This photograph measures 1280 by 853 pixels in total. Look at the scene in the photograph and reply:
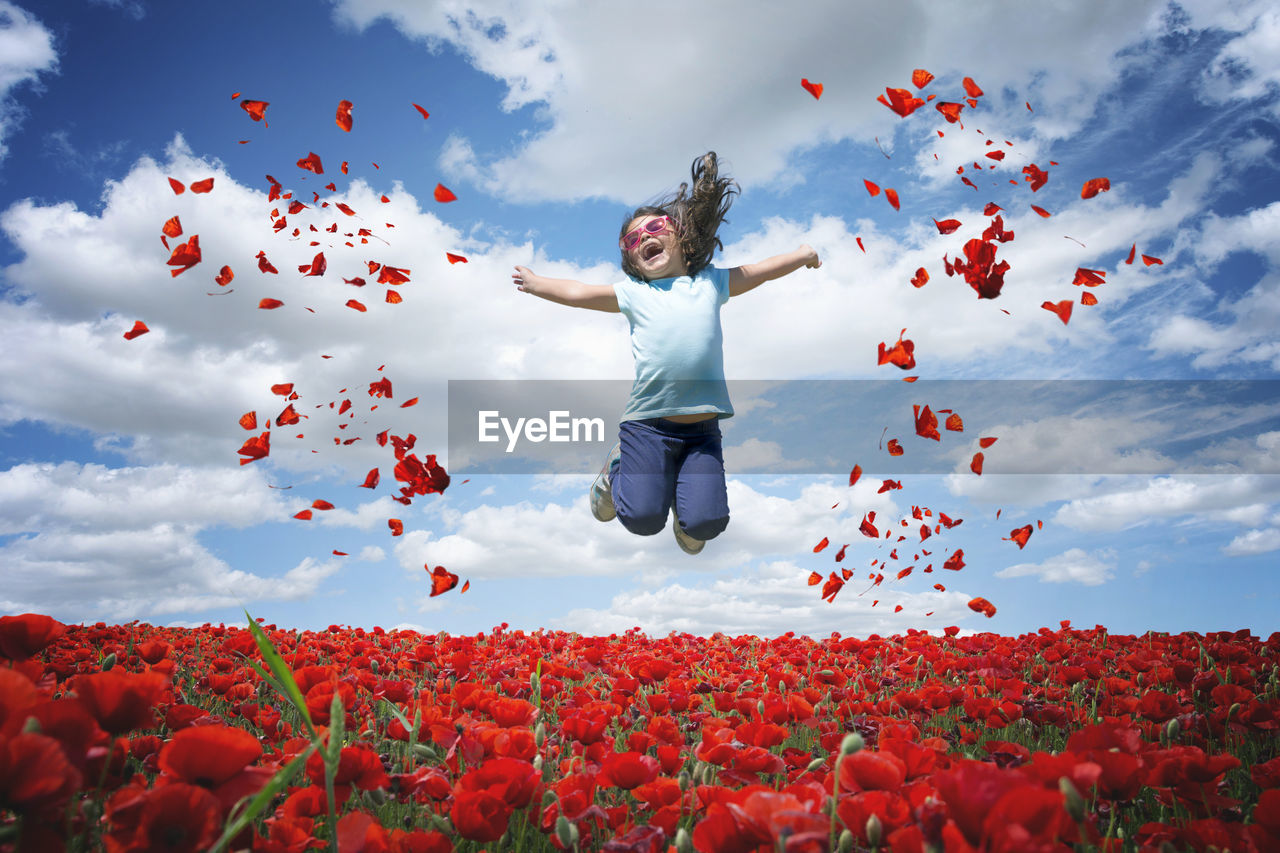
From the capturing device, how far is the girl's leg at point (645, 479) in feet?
16.4

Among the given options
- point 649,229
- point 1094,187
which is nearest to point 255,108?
point 649,229

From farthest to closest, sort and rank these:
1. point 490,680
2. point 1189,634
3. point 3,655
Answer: point 1189,634 < point 490,680 < point 3,655

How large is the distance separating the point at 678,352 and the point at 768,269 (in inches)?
37.4

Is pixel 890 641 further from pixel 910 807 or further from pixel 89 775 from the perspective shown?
pixel 89 775

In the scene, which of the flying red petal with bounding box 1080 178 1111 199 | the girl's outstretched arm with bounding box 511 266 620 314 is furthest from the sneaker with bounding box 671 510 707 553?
the flying red petal with bounding box 1080 178 1111 199

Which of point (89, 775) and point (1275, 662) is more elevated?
point (89, 775)

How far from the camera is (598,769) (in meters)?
1.87

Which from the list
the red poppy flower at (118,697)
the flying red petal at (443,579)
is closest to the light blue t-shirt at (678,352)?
the flying red petal at (443,579)

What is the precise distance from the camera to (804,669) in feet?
13.4

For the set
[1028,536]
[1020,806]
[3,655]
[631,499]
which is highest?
[631,499]

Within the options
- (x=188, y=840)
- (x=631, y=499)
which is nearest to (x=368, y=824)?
(x=188, y=840)

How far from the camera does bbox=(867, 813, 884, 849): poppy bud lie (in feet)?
3.80

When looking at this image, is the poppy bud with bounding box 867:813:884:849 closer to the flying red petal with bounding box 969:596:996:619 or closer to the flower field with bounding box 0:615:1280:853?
the flower field with bounding box 0:615:1280:853

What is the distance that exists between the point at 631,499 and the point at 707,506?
19.8 inches
